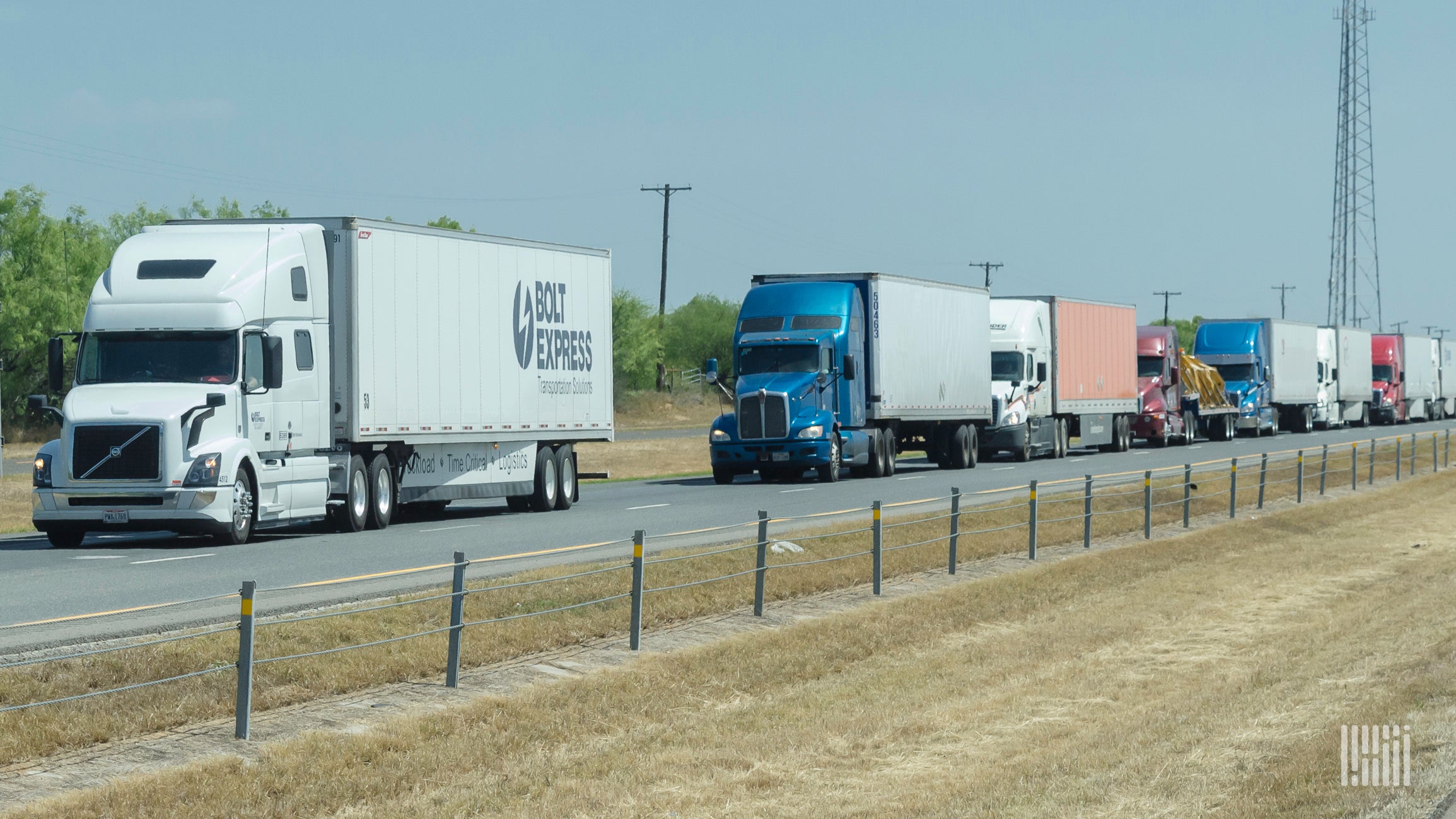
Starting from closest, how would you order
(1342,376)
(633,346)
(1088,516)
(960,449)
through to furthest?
(1088,516)
(960,449)
(1342,376)
(633,346)

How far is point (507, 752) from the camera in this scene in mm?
9938

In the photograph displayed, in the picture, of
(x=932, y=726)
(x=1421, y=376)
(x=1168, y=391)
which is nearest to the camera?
(x=932, y=726)

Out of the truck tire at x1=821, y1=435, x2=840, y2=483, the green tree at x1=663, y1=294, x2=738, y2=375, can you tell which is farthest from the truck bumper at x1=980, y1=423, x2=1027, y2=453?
the green tree at x1=663, y1=294, x2=738, y2=375

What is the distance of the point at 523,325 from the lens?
86.9ft

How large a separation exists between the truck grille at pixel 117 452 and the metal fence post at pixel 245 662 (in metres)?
11.0

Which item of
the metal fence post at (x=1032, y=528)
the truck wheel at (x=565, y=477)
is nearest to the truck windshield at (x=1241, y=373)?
the truck wheel at (x=565, y=477)

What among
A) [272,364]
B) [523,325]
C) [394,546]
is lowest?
[394,546]

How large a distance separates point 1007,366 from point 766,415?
11.7 meters

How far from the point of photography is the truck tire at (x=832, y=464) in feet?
115

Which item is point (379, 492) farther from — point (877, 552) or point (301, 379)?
point (877, 552)

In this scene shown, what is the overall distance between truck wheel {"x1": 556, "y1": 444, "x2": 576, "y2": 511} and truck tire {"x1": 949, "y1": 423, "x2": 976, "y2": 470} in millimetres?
14736

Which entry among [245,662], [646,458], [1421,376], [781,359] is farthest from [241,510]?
[1421,376]

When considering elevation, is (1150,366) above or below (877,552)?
above

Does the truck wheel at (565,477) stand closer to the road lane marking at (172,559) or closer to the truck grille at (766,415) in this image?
the truck grille at (766,415)
